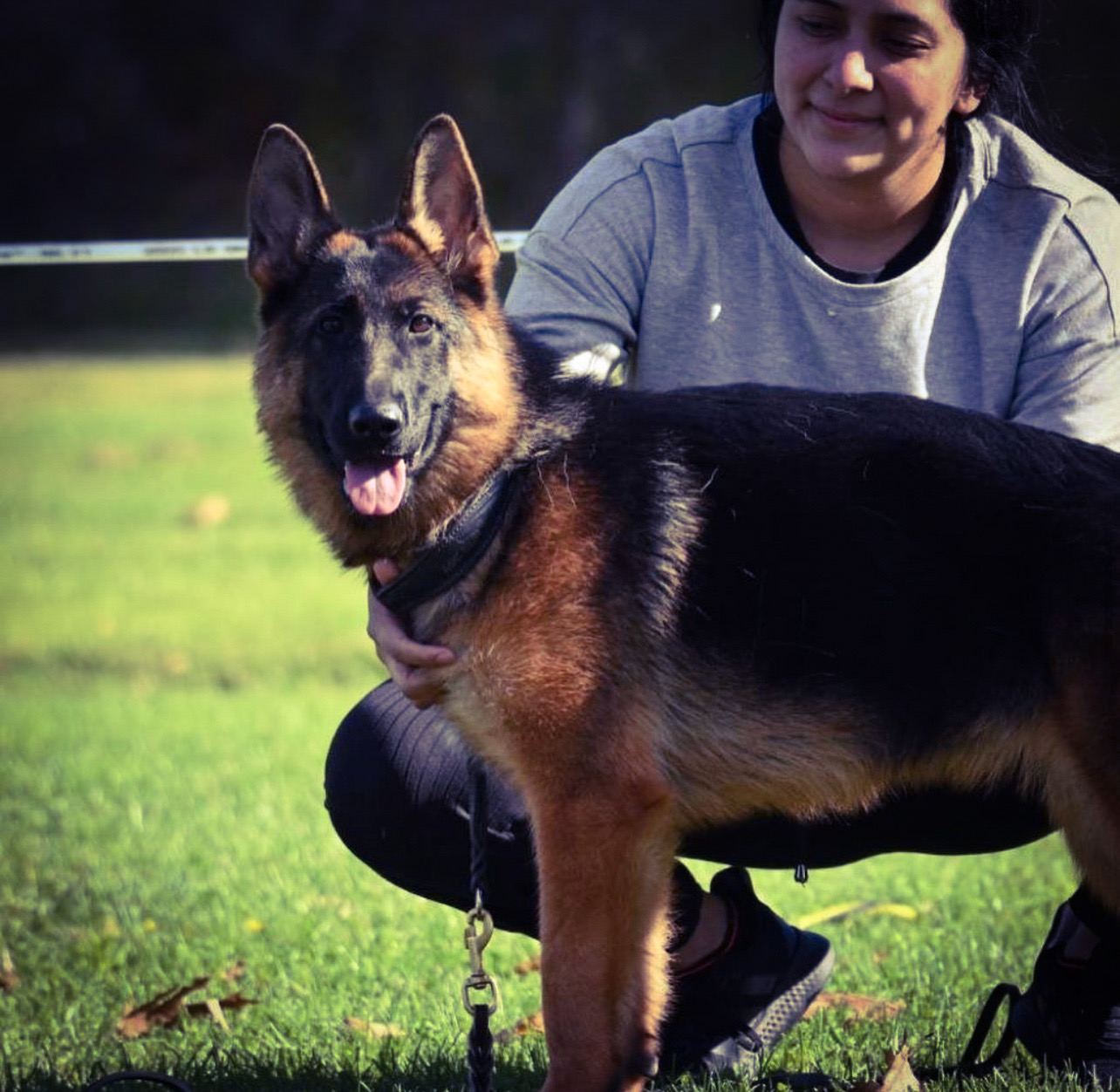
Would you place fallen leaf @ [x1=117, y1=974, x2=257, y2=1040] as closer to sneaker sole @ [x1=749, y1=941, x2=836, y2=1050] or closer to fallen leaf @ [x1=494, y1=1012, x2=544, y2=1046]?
fallen leaf @ [x1=494, y1=1012, x2=544, y2=1046]

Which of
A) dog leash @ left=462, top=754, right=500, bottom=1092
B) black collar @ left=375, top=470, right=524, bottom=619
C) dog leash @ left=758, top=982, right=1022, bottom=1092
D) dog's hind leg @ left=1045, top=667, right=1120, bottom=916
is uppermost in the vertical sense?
black collar @ left=375, top=470, right=524, bottom=619

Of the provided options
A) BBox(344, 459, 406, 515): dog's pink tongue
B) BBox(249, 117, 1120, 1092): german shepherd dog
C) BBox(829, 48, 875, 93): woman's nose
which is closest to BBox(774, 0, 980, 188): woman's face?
BBox(829, 48, 875, 93): woman's nose

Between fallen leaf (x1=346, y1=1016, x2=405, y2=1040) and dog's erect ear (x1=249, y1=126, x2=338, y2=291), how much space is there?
1.59m

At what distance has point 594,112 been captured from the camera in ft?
75.6

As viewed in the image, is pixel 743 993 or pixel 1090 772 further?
pixel 743 993

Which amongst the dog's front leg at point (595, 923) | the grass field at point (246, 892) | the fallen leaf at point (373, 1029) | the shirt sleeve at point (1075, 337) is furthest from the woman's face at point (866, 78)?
the fallen leaf at point (373, 1029)

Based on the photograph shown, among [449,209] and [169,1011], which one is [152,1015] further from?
[449,209]

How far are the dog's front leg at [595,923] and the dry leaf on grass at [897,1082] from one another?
433 mm

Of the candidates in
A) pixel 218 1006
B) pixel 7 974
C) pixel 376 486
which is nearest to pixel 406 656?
pixel 376 486

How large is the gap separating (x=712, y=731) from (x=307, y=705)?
455cm

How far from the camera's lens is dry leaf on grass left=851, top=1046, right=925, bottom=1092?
298 cm

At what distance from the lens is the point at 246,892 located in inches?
182

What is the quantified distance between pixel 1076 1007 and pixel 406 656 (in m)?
1.55

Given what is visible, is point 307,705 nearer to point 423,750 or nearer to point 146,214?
point 423,750
